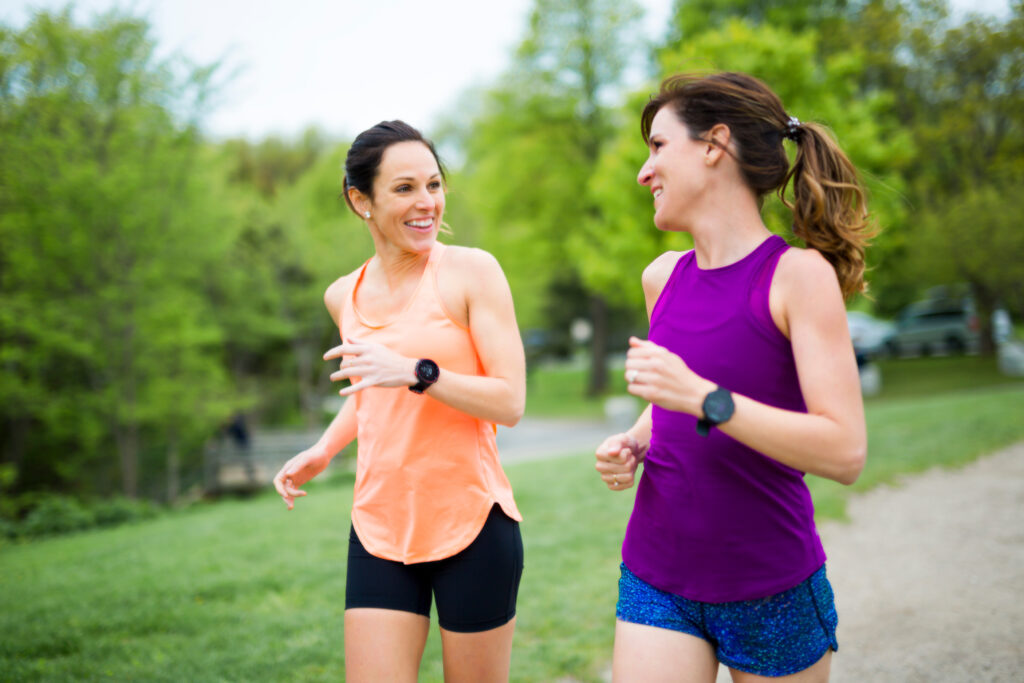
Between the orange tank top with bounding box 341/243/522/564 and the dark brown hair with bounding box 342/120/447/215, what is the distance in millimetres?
375

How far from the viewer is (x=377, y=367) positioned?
2.10 meters

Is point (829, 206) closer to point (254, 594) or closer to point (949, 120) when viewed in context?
point (254, 594)

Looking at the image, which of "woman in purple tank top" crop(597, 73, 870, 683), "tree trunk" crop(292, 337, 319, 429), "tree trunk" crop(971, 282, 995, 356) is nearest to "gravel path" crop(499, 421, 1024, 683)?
"woman in purple tank top" crop(597, 73, 870, 683)

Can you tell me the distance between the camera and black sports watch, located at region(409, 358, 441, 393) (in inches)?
84.1

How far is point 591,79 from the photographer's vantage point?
2652 cm

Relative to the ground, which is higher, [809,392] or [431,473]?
[809,392]

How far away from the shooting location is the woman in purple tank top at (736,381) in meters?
1.91

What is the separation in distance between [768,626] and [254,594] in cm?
472

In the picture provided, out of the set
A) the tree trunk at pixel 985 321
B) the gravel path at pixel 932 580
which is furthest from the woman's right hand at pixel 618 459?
the tree trunk at pixel 985 321

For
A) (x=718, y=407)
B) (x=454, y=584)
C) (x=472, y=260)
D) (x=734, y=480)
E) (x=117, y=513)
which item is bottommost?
(x=117, y=513)

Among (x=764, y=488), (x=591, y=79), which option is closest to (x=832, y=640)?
(x=764, y=488)

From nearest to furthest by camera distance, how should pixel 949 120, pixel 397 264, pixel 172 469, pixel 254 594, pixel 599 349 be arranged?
pixel 397 264
pixel 254 594
pixel 172 469
pixel 949 120
pixel 599 349

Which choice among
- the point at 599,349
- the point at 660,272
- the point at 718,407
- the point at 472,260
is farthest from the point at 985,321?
the point at 718,407

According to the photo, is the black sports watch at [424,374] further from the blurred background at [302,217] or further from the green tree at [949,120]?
the green tree at [949,120]
